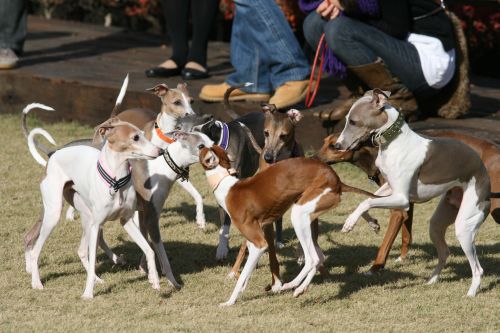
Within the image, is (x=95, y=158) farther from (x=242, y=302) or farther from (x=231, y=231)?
(x=231, y=231)

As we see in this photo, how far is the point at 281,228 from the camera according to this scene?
271 inches

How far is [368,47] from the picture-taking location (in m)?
7.79

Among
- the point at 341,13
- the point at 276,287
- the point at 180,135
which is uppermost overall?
the point at 341,13

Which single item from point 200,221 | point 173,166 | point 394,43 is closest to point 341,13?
point 394,43

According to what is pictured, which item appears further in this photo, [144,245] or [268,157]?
[268,157]

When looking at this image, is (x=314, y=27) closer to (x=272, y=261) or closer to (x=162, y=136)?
(x=162, y=136)

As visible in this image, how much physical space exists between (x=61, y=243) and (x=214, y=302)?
63.6 inches

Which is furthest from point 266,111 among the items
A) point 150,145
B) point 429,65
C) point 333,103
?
point 333,103

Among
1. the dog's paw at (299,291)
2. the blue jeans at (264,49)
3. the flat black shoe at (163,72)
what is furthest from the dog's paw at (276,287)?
the flat black shoe at (163,72)

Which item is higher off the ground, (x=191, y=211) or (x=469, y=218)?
(x=469, y=218)

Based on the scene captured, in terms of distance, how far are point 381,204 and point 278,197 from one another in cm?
55

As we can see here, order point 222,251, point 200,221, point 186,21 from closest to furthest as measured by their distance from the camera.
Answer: point 222,251 → point 200,221 → point 186,21

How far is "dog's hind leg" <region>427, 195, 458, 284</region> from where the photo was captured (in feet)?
19.4

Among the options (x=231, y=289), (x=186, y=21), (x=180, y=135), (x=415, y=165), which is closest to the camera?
(x=415, y=165)
